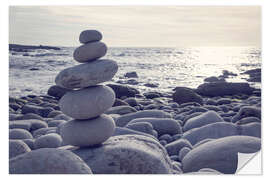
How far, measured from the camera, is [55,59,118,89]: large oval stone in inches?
173

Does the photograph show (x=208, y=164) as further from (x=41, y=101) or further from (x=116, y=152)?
(x=41, y=101)

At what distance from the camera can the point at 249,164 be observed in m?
4.58

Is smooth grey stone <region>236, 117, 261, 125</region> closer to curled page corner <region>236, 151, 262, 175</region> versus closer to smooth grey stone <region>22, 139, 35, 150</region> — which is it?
curled page corner <region>236, 151, 262, 175</region>

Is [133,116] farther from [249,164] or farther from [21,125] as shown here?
[249,164]

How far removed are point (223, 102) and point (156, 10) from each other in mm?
5070

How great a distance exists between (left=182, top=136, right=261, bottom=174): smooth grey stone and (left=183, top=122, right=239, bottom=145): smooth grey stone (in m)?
0.97

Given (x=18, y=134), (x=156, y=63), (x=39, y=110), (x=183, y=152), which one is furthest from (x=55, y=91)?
(x=183, y=152)

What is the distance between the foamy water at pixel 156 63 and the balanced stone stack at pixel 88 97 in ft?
4.28

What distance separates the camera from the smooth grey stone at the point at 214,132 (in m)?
5.68

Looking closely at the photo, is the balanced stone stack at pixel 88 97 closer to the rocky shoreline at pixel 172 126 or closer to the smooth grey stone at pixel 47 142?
the rocky shoreline at pixel 172 126

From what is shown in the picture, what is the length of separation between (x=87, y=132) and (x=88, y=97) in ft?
1.36

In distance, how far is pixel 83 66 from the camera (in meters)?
4.47

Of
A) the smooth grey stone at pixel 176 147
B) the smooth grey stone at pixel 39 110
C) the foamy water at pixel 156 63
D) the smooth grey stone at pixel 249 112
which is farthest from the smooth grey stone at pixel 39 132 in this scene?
the smooth grey stone at pixel 249 112
